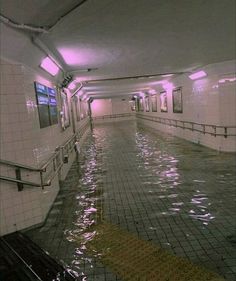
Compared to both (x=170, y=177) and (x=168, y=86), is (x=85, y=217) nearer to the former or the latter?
(x=170, y=177)

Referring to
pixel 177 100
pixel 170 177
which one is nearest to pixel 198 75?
pixel 177 100

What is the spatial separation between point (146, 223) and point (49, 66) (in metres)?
3.91

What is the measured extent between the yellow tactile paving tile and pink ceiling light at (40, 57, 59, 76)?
352 cm

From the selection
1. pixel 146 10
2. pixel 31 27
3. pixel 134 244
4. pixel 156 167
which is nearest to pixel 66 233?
pixel 134 244

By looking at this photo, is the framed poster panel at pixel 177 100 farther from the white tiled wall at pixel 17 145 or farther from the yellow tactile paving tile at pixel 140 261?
the yellow tactile paving tile at pixel 140 261

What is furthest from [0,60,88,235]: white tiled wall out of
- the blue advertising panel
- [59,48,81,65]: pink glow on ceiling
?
[59,48,81,65]: pink glow on ceiling

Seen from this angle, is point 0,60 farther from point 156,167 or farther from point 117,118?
point 117,118

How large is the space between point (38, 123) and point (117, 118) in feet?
93.3

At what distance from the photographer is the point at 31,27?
3.51 m

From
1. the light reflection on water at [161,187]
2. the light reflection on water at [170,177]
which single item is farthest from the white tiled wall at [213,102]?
the light reflection on water at [170,177]

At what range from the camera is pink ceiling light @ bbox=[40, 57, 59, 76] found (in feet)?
18.0

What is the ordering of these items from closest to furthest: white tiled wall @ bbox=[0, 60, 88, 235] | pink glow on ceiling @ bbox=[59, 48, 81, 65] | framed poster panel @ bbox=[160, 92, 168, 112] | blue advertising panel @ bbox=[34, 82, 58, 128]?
white tiled wall @ bbox=[0, 60, 88, 235], blue advertising panel @ bbox=[34, 82, 58, 128], pink glow on ceiling @ bbox=[59, 48, 81, 65], framed poster panel @ bbox=[160, 92, 168, 112]

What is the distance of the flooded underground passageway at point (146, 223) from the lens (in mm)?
3037

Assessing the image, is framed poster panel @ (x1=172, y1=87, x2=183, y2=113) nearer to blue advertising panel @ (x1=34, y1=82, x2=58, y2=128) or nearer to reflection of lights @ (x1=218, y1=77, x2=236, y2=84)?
reflection of lights @ (x1=218, y1=77, x2=236, y2=84)
